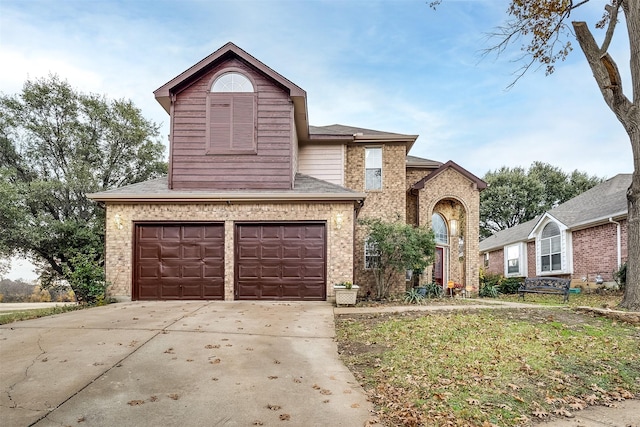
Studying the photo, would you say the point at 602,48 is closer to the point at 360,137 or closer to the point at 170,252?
the point at 360,137

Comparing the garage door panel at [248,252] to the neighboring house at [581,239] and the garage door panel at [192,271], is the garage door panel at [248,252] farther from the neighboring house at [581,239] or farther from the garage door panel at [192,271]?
the neighboring house at [581,239]

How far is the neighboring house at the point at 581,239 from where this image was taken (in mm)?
18484

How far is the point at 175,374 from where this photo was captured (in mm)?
5848

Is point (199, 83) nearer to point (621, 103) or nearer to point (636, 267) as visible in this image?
point (621, 103)

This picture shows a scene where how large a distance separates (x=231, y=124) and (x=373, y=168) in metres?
6.02

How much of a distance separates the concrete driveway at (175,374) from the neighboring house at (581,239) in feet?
49.5

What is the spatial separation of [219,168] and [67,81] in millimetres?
11088

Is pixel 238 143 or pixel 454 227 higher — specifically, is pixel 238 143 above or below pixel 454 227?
above

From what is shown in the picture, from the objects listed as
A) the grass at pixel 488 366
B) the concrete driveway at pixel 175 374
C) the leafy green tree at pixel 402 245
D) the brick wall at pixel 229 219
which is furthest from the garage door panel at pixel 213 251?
the grass at pixel 488 366

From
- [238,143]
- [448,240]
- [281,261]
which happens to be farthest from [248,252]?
[448,240]

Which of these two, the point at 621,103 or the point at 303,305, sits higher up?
the point at 621,103

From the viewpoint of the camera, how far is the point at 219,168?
1402 cm

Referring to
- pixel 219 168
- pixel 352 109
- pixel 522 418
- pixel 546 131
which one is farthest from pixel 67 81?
pixel 546 131

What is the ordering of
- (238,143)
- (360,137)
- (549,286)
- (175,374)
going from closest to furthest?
(175,374) < (238,143) < (549,286) < (360,137)
